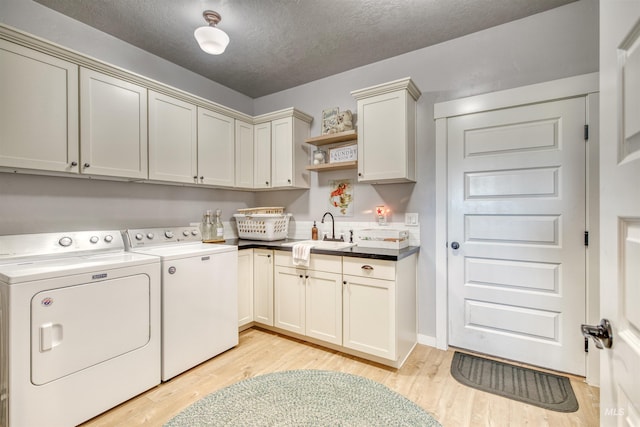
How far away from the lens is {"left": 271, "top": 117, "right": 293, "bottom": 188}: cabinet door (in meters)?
3.14

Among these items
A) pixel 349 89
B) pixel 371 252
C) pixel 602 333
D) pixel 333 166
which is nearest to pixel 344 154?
pixel 333 166

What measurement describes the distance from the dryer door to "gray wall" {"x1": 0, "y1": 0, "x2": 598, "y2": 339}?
0.82 metres

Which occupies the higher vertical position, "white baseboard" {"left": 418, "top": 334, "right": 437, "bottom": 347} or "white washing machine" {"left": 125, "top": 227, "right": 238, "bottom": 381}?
"white washing machine" {"left": 125, "top": 227, "right": 238, "bottom": 381}

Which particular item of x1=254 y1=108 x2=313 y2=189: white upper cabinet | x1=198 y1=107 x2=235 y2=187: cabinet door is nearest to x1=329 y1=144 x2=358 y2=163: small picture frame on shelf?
x1=254 y1=108 x2=313 y2=189: white upper cabinet

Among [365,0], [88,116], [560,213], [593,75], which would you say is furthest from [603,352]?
[88,116]

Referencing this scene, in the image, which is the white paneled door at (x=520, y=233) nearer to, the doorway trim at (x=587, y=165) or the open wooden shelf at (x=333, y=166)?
the doorway trim at (x=587, y=165)

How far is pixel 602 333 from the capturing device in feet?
2.29

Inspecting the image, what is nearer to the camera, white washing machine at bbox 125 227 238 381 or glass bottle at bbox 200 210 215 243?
white washing machine at bbox 125 227 238 381

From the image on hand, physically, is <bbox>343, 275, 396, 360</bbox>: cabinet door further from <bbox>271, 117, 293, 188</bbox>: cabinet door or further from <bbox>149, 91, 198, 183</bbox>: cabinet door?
<bbox>149, 91, 198, 183</bbox>: cabinet door

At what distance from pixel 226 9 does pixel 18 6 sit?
1.40 meters

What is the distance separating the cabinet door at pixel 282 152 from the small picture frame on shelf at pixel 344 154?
17.7 inches

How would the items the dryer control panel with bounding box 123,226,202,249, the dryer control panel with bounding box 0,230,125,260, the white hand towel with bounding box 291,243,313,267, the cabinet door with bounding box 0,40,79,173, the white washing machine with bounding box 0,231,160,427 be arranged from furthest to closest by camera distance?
the white hand towel with bounding box 291,243,313,267 < the dryer control panel with bounding box 123,226,202,249 < the dryer control panel with bounding box 0,230,125,260 < the cabinet door with bounding box 0,40,79,173 < the white washing machine with bounding box 0,231,160,427

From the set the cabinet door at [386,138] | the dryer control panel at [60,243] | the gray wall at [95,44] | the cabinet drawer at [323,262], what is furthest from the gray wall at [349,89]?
the cabinet drawer at [323,262]

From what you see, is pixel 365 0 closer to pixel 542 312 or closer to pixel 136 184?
pixel 136 184
